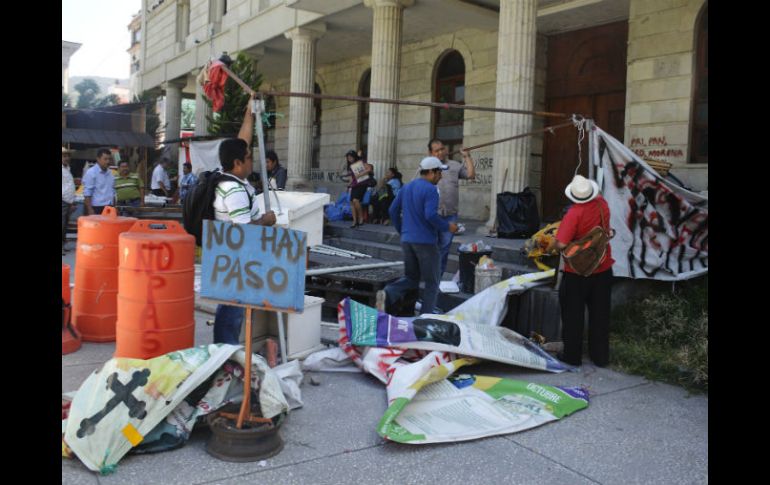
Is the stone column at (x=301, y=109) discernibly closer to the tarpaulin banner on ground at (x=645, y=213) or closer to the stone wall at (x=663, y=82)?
the stone wall at (x=663, y=82)

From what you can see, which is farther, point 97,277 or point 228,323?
point 97,277

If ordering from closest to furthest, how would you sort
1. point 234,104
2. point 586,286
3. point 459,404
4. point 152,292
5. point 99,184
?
1. point 459,404
2. point 152,292
3. point 586,286
4. point 99,184
5. point 234,104

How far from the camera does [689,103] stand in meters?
10.7

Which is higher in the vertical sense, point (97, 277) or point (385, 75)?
point (385, 75)

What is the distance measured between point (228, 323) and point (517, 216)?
233 inches

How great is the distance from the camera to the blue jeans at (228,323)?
498cm

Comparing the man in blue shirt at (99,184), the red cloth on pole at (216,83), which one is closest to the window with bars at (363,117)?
the man in blue shirt at (99,184)

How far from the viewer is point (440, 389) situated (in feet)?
15.0

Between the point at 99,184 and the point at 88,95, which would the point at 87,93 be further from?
the point at 99,184

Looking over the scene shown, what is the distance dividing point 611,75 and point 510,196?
462 centimetres

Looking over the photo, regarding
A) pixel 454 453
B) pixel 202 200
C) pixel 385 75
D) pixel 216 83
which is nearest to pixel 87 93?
pixel 385 75

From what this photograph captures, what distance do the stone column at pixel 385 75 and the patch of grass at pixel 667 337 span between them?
7.98 m

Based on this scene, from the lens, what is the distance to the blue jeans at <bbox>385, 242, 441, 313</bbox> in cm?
666
